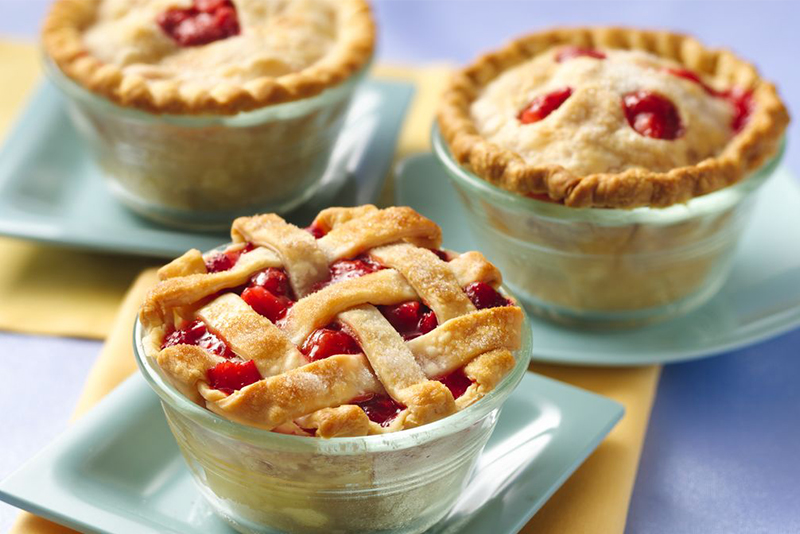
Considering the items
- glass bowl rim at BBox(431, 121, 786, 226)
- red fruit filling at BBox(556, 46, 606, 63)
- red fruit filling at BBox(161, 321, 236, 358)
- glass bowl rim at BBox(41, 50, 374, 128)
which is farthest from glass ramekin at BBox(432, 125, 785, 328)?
red fruit filling at BBox(161, 321, 236, 358)

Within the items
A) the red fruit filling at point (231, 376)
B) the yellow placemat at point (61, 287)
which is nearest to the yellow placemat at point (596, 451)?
the yellow placemat at point (61, 287)

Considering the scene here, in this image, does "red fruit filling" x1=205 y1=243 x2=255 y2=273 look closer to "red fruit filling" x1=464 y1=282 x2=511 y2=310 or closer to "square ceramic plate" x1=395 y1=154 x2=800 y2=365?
"red fruit filling" x1=464 y1=282 x2=511 y2=310

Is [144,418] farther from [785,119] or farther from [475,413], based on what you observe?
[785,119]

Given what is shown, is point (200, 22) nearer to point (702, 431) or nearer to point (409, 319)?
point (409, 319)

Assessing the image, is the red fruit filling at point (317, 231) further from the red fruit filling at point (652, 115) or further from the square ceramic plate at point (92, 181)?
the red fruit filling at point (652, 115)

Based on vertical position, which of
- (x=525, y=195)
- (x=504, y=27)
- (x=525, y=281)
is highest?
(x=525, y=195)

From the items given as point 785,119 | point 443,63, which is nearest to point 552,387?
point 785,119
